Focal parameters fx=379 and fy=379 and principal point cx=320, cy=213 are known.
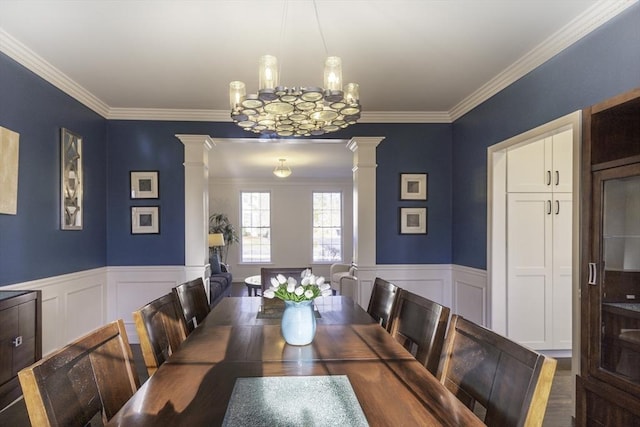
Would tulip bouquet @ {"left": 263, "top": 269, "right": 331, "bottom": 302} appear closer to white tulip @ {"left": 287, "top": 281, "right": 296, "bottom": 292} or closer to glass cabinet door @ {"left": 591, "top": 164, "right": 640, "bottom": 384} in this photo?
white tulip @ {"left": 287, "top": 281, "right": 296, "bottom": 292}

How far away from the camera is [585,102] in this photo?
236 centimetres

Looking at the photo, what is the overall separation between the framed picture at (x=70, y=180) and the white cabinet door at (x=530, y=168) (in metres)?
3.99

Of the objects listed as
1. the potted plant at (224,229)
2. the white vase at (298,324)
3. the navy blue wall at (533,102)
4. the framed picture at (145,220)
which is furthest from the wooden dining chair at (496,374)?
the potted plant at (224,229)

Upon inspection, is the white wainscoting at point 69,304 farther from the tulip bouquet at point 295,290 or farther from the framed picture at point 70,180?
the tulip bouquet at point 295,290

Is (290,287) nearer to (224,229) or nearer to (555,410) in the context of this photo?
(555,410)

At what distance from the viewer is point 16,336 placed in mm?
2250

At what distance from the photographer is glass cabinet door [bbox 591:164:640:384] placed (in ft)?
6.35

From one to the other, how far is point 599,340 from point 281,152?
4870mm

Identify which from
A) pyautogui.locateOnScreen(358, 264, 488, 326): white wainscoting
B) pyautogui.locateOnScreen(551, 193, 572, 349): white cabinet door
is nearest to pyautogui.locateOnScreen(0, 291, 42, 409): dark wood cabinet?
pyautogui.locateOnScreen(358, 264, 488, 326): white wainscoting

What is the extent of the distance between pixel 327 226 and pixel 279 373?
808 centimetres

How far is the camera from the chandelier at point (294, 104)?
193cm

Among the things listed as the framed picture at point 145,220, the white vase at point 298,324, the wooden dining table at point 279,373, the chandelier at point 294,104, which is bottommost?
the wooden dining table at point 279,373

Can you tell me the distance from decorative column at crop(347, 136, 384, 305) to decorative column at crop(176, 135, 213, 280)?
1716 mm

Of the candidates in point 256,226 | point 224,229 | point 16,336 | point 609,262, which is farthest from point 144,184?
point 256,226
